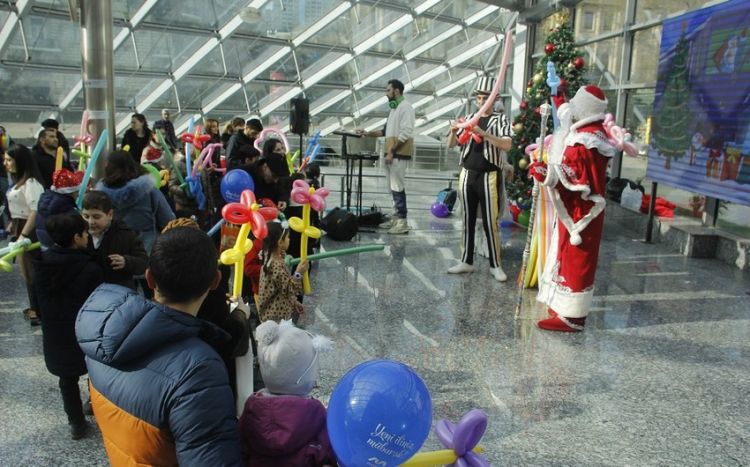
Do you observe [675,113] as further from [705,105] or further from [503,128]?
[503,128]

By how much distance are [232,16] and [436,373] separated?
9278 millimetres

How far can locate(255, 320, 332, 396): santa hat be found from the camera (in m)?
1.72

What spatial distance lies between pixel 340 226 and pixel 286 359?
5.39 metres

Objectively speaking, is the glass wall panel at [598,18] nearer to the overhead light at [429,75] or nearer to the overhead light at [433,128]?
the overhead light at [429,75]

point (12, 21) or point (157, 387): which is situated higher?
point (12, 21)

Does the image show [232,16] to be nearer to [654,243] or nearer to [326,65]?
[326,65]

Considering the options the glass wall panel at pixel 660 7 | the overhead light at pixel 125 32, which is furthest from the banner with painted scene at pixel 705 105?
the overhead light at pixel 125 32

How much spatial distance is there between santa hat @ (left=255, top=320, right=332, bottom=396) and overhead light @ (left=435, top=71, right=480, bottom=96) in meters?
17.4

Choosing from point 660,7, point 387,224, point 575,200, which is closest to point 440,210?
point 387,224

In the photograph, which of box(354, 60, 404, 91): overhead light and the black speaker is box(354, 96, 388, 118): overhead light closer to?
box(354, 60, 404, 91): overhead light

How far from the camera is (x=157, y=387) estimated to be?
1.33 meters

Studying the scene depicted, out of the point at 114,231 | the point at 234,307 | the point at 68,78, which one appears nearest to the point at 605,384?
the point at 234,307

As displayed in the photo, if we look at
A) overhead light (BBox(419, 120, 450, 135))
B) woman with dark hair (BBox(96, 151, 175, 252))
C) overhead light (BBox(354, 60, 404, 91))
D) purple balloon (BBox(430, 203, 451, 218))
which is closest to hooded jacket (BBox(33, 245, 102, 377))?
woman with dark hair (BBox(96, 151, 175, 252))

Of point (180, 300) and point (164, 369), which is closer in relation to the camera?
point (164, 369)
